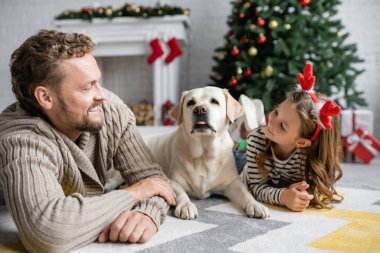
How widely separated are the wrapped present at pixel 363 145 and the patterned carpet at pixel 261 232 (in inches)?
74.2

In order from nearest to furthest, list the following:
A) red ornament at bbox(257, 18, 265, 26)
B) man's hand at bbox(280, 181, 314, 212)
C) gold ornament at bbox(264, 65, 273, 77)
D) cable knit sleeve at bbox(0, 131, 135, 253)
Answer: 1. cable knit sleeve at bbox(0, 131, 135, 253)
2. man's hand at bbox(280, 181, 314, 212)
3. gold ornament at bbox(264, 65, 273, 77)
4. red ornament at bbox(257, 18, 265, 26)

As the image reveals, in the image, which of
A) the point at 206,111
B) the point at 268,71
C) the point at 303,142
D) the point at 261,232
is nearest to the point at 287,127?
the point at 303,142

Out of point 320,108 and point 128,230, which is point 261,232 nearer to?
point 128,230

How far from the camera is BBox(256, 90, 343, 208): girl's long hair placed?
188cm

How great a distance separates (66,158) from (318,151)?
1.16 m

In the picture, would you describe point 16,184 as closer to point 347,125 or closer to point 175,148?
point 175,148

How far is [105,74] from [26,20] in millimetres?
1339

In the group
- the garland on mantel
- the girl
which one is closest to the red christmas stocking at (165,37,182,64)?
the garland on mantel

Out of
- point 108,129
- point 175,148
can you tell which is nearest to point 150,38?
point 175,148

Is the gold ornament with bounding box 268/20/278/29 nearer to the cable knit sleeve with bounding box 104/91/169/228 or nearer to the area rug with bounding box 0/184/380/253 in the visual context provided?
the area rug with bounding box 0/184/380/253

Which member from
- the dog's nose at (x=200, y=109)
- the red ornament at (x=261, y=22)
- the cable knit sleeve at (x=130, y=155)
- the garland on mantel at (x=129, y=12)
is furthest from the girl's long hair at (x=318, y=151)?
the garland on mantel at (x=129, y=12)

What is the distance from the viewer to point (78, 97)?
4.82 ft

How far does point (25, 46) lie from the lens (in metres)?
1.47

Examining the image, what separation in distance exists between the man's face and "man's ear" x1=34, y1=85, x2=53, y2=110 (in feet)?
0.06
